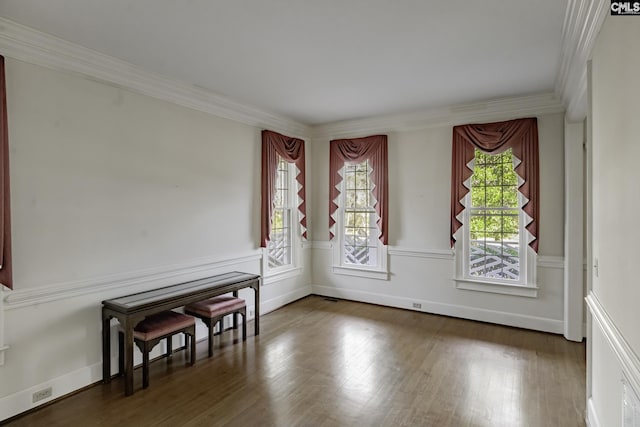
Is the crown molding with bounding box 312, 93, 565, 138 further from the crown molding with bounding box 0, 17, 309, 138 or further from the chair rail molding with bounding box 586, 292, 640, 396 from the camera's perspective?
the chair rail molding with bounding box 586, 292, 640, 396

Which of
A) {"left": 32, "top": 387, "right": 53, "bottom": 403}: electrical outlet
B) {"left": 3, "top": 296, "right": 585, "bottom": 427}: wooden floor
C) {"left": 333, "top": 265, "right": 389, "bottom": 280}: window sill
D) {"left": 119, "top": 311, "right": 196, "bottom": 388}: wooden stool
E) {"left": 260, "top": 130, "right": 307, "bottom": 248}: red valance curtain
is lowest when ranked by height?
{"left": 3, "top": 296, "right": 585, "bottom": 427}: wooden floor

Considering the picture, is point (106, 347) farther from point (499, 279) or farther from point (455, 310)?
point (499, 279)

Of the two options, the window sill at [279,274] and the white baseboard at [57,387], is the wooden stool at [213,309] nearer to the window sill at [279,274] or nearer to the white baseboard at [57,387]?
the white baseboard at [57,387]

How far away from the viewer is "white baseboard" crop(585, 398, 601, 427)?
7.53 ft

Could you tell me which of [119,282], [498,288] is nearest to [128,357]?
[119,282]

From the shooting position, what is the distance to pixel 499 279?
4.59 metres

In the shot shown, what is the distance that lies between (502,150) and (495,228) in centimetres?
102

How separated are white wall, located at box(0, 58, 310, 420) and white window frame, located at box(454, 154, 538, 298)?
129 inches

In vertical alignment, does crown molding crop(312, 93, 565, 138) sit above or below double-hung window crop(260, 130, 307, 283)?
above

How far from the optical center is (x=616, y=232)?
5.77ft

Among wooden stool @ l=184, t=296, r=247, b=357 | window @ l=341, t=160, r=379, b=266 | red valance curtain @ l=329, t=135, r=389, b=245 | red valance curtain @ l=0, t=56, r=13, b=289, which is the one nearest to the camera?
red valance curtain @ l=0, t=56, r=13, b=289

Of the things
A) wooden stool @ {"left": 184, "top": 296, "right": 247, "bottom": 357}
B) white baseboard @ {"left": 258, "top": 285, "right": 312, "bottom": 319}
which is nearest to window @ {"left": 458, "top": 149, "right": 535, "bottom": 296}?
white baseboard @ {"left": 258, "top": 285, "right": 312, "bottom": 319}

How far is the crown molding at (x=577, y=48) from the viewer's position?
81.4 inches

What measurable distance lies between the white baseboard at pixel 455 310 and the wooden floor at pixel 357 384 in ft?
0.45
